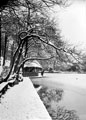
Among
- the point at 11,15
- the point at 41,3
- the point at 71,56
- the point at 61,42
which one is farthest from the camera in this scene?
the point at 61,42

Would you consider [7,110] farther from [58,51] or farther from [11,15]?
[58,51]

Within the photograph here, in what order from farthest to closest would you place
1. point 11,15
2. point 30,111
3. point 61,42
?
point 61,42 < point 30,111 < point 11,15

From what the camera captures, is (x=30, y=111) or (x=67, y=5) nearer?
(x=67, y=5)

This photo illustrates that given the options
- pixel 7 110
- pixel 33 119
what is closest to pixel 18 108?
pixel 7 110

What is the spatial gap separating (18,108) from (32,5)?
15.0 ft

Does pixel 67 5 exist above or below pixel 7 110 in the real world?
above

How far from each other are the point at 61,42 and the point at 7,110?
6.26 m

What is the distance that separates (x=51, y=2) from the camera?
584 centimetres

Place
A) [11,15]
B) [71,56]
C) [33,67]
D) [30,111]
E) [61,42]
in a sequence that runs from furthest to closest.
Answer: [33,67] < [61,42] < [71,56] < [30,111] < [11,15]

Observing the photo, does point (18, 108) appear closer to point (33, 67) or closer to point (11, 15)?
point (11, 15)

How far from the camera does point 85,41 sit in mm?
10867

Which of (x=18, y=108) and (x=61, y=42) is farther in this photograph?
(x=61, y=42)

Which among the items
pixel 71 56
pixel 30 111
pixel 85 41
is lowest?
pixel 30 111

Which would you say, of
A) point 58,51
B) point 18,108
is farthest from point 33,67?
point 18,108
